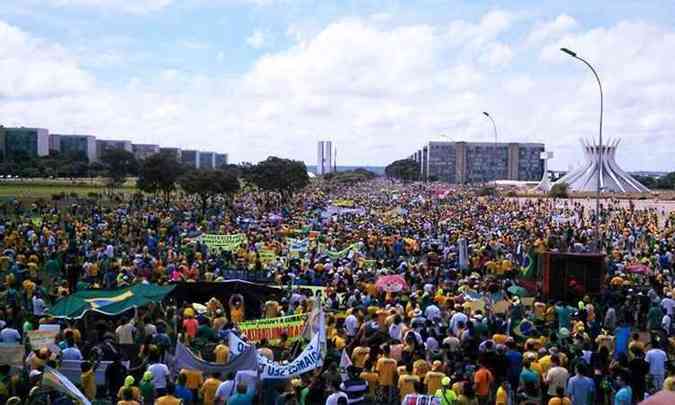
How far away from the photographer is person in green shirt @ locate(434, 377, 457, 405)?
8.38 metres

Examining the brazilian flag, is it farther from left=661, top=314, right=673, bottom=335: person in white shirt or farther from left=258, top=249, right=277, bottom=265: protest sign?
left=258, top=249, right=277, bottom=265: protest sign

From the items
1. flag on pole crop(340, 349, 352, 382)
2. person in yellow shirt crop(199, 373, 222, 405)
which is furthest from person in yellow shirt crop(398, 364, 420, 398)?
person in yellow shirt crop(199, 373, 222, 405)

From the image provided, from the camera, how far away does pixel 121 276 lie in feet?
58.0

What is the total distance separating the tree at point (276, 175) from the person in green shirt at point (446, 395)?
57.7 metres

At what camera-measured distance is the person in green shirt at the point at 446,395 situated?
8383 mm

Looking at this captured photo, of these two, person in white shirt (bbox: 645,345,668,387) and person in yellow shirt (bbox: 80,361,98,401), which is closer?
person in yellow shirt (bbox: 80,361,98,401)

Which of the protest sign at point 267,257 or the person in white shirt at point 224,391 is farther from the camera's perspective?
the protest sign at point 267,257

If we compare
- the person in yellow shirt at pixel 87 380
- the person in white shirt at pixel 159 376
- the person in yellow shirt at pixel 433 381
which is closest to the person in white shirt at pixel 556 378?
the person in yellow shirt at pixel 433 381

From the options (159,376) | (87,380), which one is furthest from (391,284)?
(87,380)

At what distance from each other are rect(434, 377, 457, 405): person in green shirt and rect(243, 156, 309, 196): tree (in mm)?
57703

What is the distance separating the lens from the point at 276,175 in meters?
66.3

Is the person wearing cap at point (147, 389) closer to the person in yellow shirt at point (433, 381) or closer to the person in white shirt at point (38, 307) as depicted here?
the person in yellow shirt at point (433, 381)

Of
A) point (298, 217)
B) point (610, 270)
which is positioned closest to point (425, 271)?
point (610, 270)

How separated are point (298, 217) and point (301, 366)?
32.9m
